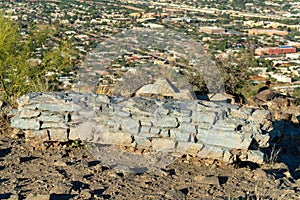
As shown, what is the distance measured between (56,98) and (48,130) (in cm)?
51

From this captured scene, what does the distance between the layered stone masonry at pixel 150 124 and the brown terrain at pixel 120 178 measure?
0.21 metres

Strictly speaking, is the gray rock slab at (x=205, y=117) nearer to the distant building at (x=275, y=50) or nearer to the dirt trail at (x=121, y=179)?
the dirt trail at (x=121, y=179)

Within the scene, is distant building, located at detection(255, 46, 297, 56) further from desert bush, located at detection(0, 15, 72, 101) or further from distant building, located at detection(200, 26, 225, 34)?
desert bush, located at detection(0, 15, 72, 101)

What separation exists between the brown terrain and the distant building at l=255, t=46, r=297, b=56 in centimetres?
3393

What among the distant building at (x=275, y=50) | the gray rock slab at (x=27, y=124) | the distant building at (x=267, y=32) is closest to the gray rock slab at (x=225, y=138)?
the gray rock slab at (x=27, y=124)

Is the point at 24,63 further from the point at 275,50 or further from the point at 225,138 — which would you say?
the point at 275,50

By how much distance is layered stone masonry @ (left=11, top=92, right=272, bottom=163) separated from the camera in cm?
681

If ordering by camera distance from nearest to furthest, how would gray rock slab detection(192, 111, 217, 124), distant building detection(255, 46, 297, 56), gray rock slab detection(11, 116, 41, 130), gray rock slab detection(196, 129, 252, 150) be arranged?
gray rock slab detection(196, 129, 252, 150) < gray rock slab detection(192, 111, 217, 124) < gray rock slab detection(11, 116, 41, 130) < distant building detection(255, 46, 297, 56)

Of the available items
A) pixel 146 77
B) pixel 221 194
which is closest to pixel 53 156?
pixel 221 194

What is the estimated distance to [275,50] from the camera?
138 feet

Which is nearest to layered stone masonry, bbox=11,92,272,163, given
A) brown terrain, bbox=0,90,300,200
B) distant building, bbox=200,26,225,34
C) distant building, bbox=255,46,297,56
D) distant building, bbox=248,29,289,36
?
brown terrain, bbox=0,90,300,200

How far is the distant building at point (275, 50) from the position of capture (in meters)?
40.4

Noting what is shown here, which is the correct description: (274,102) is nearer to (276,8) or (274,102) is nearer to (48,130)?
(48,130)

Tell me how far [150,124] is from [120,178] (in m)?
0.99
